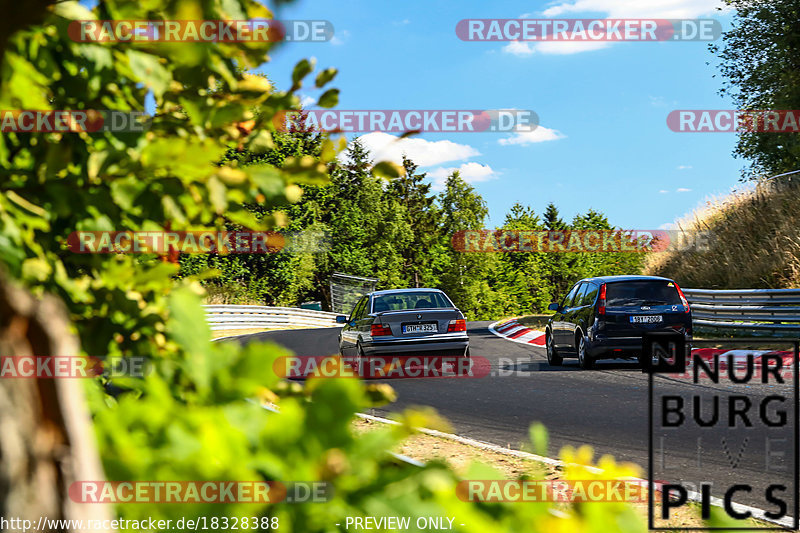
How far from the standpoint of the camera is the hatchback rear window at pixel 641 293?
1291 cm

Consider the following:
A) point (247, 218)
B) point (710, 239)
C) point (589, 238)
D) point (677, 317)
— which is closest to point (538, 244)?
point (589, 238)

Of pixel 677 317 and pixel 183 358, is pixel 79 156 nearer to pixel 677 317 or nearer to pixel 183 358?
pixel 183 358

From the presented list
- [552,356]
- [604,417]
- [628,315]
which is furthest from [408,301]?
[604,417]

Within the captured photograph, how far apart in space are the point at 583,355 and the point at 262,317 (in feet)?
79.9

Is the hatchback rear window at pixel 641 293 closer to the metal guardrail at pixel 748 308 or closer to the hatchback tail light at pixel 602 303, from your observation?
the hatchback tail light at pixel 602 303

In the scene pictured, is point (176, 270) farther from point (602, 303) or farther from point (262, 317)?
point (262, 317)

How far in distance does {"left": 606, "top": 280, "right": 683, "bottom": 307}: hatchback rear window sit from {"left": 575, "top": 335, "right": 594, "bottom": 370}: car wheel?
98 cm

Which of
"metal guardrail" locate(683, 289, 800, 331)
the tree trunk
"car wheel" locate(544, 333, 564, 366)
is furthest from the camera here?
"metal guardrail" locate(683, 289, 800, 331)

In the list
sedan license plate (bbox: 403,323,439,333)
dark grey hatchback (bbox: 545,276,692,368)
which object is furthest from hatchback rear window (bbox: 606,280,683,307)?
sedan license plate (bbox: 403,323,439,333)

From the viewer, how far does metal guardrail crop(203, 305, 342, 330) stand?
104 feet

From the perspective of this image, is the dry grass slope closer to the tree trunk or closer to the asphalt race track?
the asphalt race track

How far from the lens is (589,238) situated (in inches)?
2857

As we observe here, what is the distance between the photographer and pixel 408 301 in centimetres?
1351

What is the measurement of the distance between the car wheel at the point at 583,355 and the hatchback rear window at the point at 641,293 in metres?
0.98
